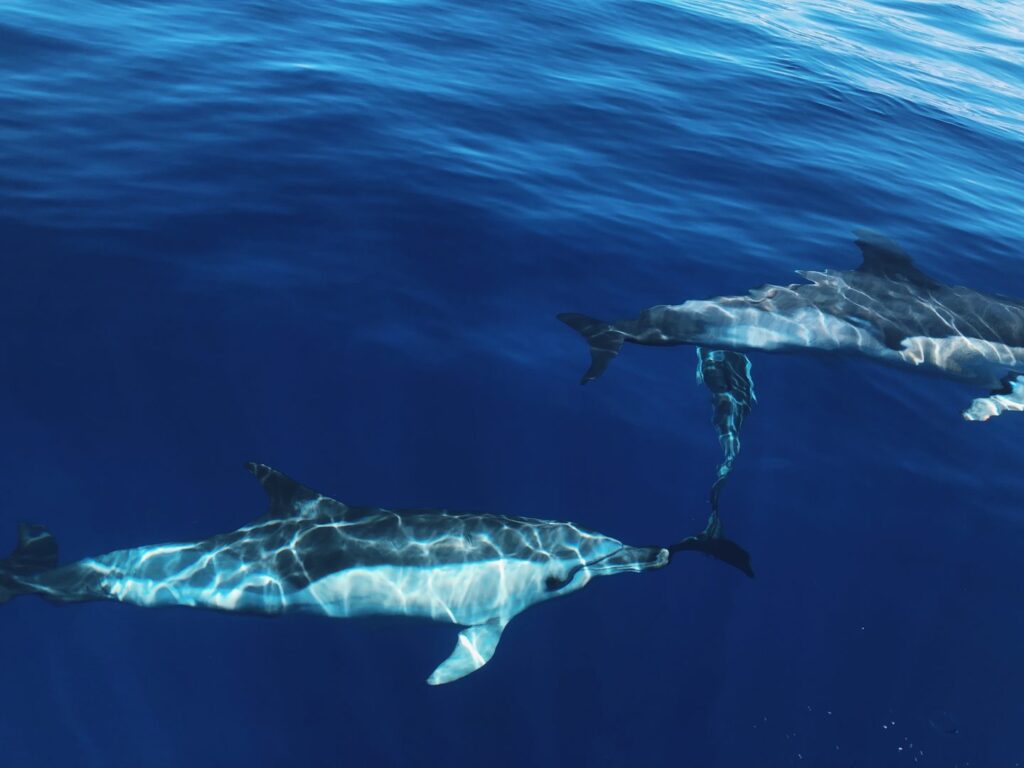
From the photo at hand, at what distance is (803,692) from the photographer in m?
7.77

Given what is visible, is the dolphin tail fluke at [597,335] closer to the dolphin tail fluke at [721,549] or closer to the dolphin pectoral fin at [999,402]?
the dolphin tail fluke at [721,549]

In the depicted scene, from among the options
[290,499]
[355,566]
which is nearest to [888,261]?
[355,566]

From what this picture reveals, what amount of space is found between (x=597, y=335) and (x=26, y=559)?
664cm

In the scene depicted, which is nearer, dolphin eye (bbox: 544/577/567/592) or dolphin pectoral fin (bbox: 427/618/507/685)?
dolphin pectoral fin (bbox: 427/618/507/685)

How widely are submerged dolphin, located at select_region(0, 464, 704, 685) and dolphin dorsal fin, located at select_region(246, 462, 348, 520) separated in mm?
11

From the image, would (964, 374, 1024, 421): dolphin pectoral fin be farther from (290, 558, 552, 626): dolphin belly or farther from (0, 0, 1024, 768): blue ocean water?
(290, 558, 552, 626): dolphin belly

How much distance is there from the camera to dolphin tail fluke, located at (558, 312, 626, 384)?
1046 centimetres

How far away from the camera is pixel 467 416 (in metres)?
9.75

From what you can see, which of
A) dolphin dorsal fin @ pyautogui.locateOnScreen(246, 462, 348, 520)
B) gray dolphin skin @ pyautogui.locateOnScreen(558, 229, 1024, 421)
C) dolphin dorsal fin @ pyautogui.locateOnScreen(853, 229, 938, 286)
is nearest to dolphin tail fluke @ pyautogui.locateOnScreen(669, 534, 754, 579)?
gray dolphin skin @ pyautogui.locateOnScreen(558, 229, 1024, 421)

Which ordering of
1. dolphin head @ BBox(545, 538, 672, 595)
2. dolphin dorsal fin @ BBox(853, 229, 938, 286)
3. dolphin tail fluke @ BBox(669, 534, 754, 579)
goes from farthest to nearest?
dolphin dorsal fin @ BBox(853, 229, 938, 286)
dolphin head @ BBox(545, 538, 672, 595)
dolphin tail fluke @ BBox(669, 534, 754, 579)

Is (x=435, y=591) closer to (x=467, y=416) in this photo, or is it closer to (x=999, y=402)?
(x=467, y=416)

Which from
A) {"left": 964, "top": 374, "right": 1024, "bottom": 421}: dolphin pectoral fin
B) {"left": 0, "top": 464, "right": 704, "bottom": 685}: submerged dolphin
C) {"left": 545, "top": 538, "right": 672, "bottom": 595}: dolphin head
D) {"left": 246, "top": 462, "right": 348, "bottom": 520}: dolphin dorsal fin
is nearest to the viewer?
{"left": 0, "top": 464, "right": 704, "bottom": 685}: submerged dolphin

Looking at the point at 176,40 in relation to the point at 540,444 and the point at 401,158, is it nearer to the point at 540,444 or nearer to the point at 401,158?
the point at 401,158

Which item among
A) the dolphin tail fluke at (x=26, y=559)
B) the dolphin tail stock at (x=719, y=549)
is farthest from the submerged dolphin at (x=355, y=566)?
the dolphin tail stock at (x=719, y=549)
